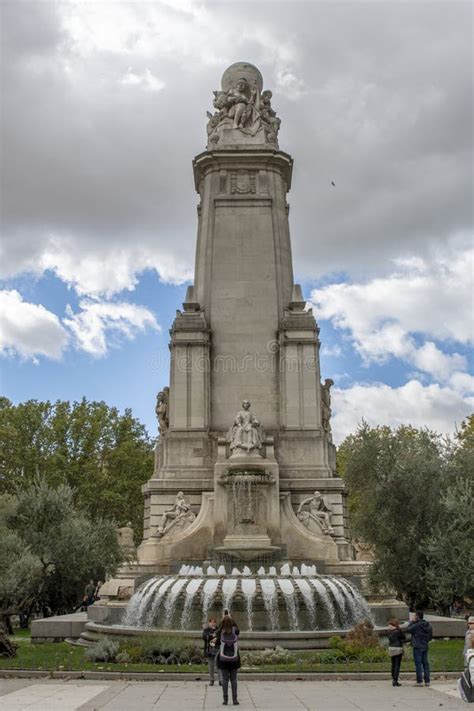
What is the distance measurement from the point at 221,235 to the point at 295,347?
5459mm

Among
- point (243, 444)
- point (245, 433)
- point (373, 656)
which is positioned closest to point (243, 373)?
point (245, 433)

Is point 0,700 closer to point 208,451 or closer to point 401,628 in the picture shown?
point 401,628

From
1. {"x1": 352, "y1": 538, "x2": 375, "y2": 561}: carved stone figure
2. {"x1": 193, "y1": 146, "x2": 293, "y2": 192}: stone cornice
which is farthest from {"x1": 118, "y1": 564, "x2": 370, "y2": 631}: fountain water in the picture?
{"x1": 193, "y1": 146, "x2": 293, "y2": 192}: stone cornice

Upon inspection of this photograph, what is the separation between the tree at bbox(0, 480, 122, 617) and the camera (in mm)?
27703

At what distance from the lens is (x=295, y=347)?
98.2 feet

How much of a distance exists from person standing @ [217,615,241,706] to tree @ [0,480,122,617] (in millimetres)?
14012

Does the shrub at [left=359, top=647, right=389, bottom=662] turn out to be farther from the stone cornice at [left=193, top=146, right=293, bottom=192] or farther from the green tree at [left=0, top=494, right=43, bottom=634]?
the stone cornice at [left=193, top=146, right=293, bottom=192]

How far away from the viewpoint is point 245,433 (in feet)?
90.8

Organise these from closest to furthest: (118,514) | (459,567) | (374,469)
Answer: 1. (459,567)
2. (374,469)
3. (118,514)

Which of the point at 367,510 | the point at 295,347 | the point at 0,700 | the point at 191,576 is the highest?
the point at 295,347

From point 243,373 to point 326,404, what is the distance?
328 cm

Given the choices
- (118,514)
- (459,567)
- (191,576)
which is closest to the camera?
(191,576)

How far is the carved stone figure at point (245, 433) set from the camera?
27469mm

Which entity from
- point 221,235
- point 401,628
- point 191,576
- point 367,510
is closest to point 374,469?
point 367,510
